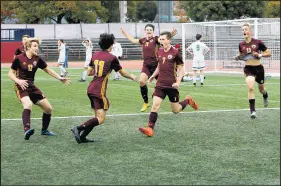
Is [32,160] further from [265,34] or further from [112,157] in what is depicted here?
[265,34]

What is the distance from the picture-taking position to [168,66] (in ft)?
38.0

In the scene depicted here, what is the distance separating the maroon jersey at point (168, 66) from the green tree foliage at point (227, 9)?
50.6m

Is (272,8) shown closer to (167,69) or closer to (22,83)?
(167,69)

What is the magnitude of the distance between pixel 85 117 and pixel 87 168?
5521 millimetres

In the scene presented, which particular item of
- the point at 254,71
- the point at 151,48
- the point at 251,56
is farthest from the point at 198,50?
the point at 251,56

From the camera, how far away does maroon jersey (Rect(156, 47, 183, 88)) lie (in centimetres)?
1155

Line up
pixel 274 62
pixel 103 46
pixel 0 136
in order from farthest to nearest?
1. pixel 274 62
2. pixel 0 136
3. pixel 103 46

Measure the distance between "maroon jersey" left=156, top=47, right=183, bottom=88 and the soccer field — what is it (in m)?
0.91

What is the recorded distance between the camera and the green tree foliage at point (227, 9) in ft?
201

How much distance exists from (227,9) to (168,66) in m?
51.6

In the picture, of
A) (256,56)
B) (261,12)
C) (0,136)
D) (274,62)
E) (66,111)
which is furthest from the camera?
(261,12)

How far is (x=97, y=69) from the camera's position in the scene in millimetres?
10359

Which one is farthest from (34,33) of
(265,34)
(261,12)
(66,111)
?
(66,111)

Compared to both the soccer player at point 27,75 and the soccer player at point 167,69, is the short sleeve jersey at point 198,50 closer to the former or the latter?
the soccer player at point 167,69
